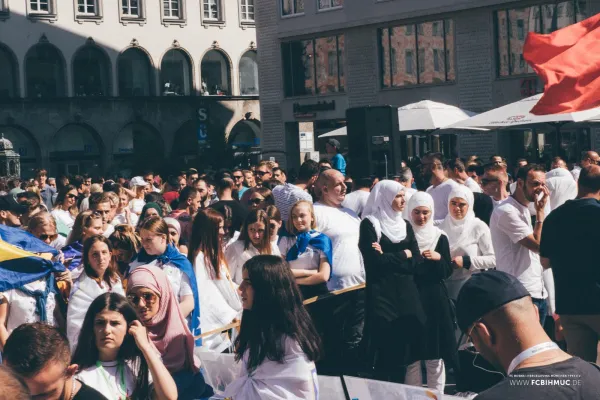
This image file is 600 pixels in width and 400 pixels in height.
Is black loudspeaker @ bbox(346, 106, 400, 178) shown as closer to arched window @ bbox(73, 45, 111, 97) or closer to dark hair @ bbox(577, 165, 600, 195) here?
dark hair @ bbox(577, 165, 600, 195)

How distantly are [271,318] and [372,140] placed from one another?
9.85 m

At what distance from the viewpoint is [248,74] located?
200 ft

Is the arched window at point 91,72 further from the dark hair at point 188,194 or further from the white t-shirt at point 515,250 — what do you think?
the white t-shirt at point 515,250

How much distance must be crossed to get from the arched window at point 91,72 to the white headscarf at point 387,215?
47694mm

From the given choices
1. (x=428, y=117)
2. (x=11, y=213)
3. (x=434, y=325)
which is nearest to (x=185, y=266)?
(x=434, y=325)

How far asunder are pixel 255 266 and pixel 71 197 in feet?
27.7

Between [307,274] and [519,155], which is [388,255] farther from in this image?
[519,155]

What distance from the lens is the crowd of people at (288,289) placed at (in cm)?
592

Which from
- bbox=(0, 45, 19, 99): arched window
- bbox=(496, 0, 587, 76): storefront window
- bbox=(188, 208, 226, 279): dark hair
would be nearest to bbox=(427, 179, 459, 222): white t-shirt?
bbox=(188, 208, 226, 279): dark hair

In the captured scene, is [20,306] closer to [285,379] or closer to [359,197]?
[285,379]

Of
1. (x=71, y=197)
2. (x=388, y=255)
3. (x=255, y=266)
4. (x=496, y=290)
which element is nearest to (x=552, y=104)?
(x=388, y=255)

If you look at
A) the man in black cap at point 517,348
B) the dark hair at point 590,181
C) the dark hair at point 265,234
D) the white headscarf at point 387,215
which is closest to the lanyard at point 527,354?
the man in black cap at point 517,348

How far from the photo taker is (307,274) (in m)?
9.36

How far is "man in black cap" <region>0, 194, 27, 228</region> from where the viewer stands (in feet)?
38.4
